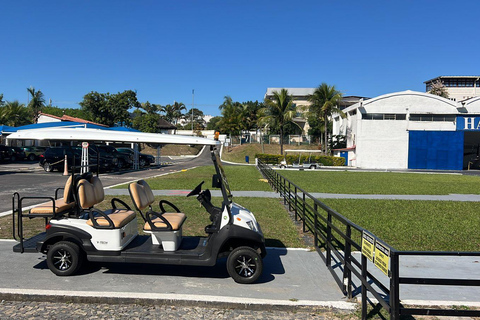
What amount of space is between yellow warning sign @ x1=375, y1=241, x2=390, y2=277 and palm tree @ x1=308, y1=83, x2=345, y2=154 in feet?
130

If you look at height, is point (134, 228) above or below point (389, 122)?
below

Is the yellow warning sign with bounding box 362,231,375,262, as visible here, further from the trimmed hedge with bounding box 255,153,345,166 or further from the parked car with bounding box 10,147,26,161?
the parked car with bounding box 10,147,26,161

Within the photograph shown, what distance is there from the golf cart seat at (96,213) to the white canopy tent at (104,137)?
69 centimetres

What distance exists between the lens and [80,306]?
4.46 m

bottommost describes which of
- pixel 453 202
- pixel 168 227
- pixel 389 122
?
pixel 453 202

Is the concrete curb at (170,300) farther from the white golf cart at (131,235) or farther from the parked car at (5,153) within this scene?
the parked car at (5,153)

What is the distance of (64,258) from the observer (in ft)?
17.3

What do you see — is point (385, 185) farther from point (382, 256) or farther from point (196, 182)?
point (382, 256)

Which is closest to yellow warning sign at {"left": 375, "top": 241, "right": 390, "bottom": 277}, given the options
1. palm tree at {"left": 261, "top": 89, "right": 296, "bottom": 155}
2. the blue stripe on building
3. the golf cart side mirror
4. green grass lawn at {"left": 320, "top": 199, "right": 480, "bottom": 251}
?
the golf cart side mirror

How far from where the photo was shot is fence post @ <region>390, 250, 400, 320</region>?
10.9 feet

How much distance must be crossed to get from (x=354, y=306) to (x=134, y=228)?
3446 mm

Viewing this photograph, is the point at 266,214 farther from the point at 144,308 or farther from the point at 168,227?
the point at 144,308

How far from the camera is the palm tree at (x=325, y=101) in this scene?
42625 millimetres

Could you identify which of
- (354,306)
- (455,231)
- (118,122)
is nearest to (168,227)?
(354,306)
